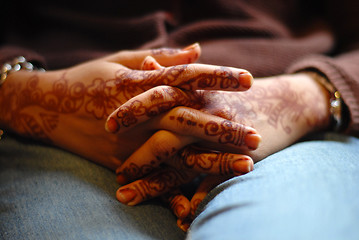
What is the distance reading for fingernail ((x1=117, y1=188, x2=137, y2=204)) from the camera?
64 cm

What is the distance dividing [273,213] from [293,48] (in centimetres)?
76

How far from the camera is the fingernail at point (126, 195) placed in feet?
2.11

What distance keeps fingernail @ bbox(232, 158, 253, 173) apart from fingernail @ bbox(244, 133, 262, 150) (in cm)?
3

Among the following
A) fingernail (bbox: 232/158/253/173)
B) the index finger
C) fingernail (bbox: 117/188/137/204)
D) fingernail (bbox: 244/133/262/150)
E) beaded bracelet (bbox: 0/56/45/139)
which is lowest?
fingernail (bbox: 117/188/137/204)

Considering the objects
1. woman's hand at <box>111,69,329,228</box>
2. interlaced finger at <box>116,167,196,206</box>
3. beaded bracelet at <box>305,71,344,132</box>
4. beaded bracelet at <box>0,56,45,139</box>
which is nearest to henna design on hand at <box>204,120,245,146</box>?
woman's hand at <box>111,69,329,228</box>

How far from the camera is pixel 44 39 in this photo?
1.10m

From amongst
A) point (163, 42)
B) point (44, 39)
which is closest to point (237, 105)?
point (163, 42)

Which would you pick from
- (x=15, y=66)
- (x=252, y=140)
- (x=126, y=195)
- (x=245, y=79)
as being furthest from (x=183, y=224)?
(x=15, y=66)

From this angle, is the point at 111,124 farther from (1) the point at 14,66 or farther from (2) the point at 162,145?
(1) the point at 14,66

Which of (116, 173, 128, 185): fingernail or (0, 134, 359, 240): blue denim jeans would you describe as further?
(116, 173, 128, 185): fingernail

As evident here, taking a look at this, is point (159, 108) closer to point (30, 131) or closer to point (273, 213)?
point (273, 213)

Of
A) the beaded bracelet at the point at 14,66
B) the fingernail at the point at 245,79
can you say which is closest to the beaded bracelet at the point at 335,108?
the fingernail at the point at 245,79

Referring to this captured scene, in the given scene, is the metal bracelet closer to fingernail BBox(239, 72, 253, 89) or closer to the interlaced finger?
the interlaced finger

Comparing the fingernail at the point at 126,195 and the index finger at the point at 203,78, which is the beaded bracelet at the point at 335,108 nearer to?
the index finger at the point at 203,78
